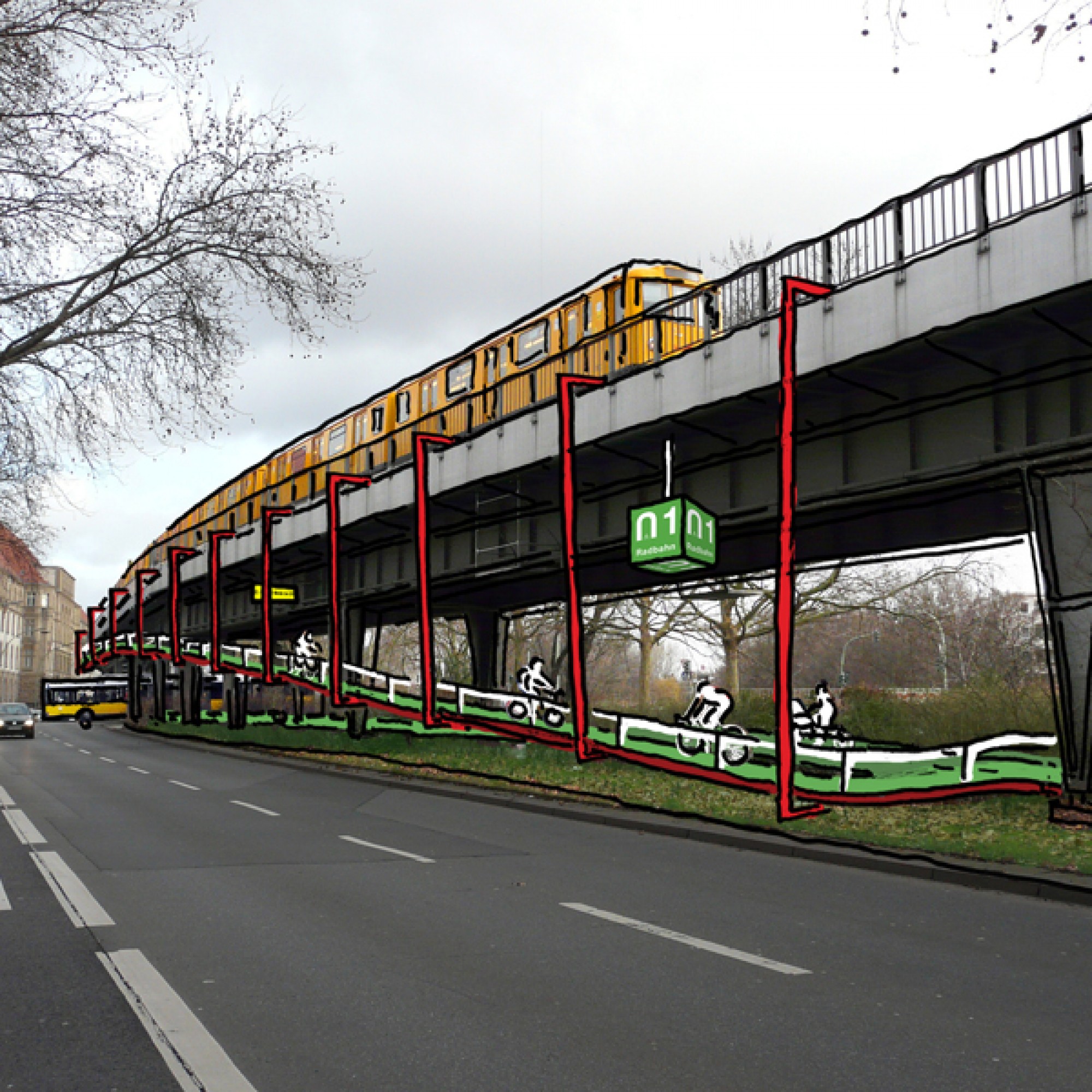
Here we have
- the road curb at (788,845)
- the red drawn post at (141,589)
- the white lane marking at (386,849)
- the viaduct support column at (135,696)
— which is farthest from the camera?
the viaduct support column at (135,696)

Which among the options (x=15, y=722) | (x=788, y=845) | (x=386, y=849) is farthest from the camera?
(x=15, y=722)

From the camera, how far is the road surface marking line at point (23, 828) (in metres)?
13.4

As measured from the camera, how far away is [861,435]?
51.7 ft

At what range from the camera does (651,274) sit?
69.2ft

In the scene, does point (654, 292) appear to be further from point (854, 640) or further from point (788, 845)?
point (854, 640)

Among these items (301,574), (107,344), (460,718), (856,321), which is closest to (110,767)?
(301,574)

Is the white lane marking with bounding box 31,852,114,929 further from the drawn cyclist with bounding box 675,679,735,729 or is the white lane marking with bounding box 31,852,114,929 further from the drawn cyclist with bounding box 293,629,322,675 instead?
the drawn cyclist with bounding box 293,629,322,675

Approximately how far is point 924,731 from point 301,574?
73.8 feet

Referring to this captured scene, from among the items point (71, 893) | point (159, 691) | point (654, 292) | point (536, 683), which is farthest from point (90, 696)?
point (71, 893)

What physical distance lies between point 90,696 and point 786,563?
6934 cm

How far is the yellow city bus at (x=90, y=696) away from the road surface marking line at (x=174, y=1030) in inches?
2771

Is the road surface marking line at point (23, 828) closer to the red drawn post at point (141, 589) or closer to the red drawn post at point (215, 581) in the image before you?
the red drawn post at point (215, 581)

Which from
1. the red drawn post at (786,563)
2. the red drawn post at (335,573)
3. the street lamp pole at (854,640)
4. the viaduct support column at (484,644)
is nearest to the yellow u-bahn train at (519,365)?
the red drawn post at (335,573)

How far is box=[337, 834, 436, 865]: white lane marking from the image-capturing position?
1198 centimetres
